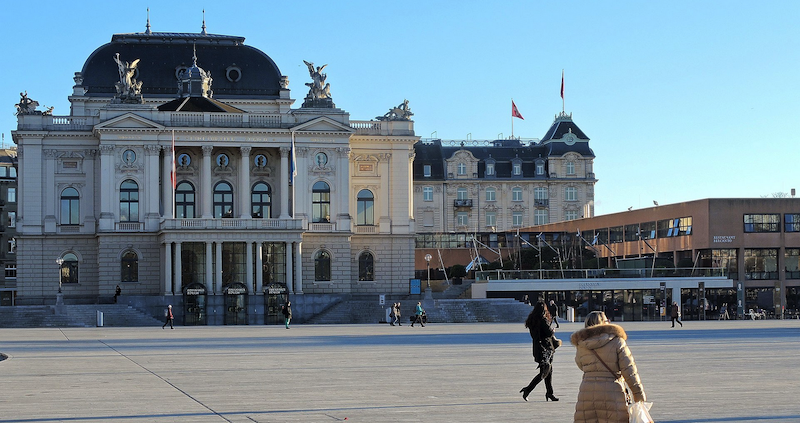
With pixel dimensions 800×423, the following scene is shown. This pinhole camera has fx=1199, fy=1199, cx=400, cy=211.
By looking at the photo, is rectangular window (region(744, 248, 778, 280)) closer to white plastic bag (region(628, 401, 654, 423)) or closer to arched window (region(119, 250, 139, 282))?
arched window (region(119, 250, 139, 282))

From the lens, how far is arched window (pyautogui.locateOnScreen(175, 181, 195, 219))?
86438 mm

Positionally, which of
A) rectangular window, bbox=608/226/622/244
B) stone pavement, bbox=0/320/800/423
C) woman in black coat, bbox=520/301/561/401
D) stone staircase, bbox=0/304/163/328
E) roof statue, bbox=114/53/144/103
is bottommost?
stone staircase, bbox=0/304/163/328

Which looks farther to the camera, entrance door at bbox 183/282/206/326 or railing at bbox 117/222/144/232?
railing at bbox 117/222/144/232

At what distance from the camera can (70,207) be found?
8625 centimetres

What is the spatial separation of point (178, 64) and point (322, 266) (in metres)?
21.2

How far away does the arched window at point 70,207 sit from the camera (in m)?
86.2

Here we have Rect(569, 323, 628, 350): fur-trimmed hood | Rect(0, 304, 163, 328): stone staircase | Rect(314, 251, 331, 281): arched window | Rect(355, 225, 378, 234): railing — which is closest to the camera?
Rect(569, 323, 628, 350): fur-trimmed hood

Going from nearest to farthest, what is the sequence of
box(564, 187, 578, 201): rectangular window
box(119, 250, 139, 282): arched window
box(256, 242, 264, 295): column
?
1. box(256, 242, 264, 295): column
2. box(119, 250, 139, 282): arched window
3. box(564, 187, 578, 201): rectangular window

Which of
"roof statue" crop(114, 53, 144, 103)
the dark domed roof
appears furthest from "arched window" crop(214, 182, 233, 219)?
the dark domed roof

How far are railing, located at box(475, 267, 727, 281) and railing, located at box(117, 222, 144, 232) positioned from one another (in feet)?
80.7

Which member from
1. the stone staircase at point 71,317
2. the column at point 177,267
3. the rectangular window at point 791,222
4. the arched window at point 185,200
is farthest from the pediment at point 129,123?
the rectangular window at point 791,222

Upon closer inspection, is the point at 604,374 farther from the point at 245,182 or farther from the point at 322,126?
the point at 245,182

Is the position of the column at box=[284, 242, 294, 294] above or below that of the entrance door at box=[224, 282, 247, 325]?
above

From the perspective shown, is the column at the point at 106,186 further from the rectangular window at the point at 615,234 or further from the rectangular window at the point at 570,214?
the rectangular window at the point at 570,214
